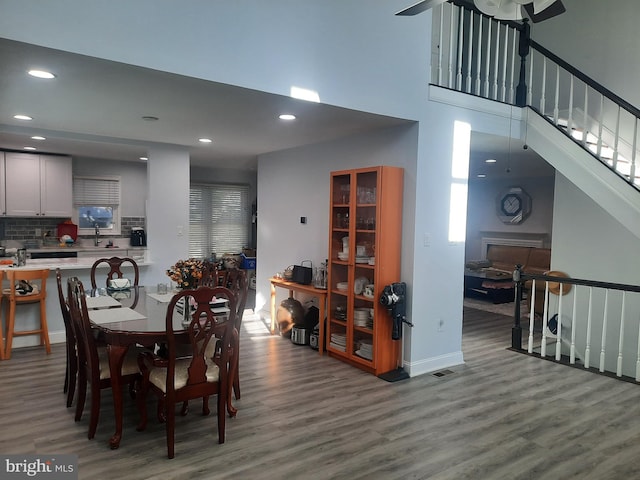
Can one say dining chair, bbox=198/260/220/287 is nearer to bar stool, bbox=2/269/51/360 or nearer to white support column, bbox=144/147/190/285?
bar stool, bbox=2/269/51/360

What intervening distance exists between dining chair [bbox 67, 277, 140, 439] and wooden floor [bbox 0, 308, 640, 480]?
212mm

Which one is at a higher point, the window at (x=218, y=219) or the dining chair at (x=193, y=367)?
the window at (x=218, y=219)

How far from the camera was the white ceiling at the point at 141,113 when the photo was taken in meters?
2.85

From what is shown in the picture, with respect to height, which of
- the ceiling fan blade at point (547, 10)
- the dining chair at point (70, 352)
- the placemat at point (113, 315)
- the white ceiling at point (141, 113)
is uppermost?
the ceiling fan blade at point (547, 10)

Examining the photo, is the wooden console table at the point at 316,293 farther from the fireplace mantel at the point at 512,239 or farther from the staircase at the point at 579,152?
the fireplace mantel at the point at 512,239

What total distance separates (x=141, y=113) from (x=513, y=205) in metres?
7.88

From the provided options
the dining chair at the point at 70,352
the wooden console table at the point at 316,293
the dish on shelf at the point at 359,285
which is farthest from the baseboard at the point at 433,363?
the dining chair at the point at 70,352

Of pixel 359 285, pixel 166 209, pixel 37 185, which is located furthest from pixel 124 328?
pixel 37 185

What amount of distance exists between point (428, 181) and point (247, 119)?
1.76 m

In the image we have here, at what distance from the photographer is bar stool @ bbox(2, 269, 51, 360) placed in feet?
14.2

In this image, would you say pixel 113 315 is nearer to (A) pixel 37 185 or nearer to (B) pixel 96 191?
(A) pixel 37 185

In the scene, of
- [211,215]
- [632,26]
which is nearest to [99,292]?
[211,215]

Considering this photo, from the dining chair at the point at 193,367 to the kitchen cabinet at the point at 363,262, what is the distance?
5.50ft

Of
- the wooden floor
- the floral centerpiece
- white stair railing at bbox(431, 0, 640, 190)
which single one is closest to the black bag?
the wooden floor
